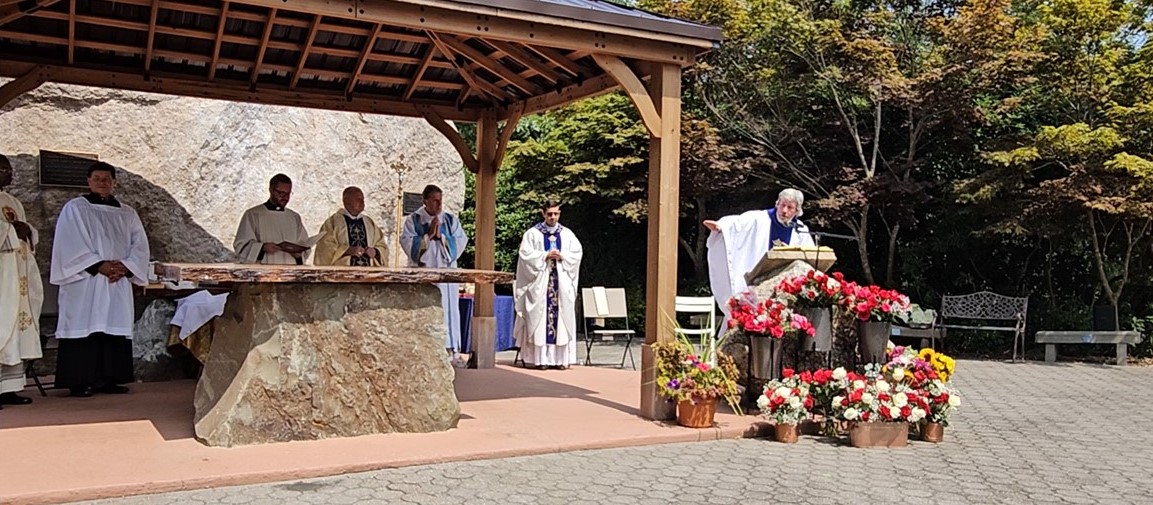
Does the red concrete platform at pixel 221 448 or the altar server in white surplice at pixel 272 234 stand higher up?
the altar server in white surplice at pixel 272 234

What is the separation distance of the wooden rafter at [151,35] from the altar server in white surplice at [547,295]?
4.17 m

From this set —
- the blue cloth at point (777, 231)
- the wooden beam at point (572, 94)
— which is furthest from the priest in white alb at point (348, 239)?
the blue cloth at point (777, 231)

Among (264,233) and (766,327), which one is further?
(264,233)

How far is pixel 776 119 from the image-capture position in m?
15.7

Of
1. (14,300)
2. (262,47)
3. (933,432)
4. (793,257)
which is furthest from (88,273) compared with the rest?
(933,432)

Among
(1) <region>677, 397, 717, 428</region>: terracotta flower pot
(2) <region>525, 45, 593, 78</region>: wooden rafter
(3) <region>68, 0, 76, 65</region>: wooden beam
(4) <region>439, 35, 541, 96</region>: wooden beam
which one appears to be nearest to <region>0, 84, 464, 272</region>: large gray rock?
(3) <region>68, 0, 76, 65</region>: wooden beam

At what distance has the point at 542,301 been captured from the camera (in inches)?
411

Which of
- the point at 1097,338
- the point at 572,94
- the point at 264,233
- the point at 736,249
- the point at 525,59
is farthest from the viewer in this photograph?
the point at 1097,338

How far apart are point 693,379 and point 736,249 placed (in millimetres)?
2066

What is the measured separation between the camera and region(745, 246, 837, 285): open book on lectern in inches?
307

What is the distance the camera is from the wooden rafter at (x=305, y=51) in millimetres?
7664

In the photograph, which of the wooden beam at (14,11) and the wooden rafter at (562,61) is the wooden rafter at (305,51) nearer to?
the wooden rafter at (562,61)

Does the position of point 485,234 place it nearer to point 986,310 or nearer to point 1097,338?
point 986,310

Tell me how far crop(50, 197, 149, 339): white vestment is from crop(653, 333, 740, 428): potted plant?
173 inches
